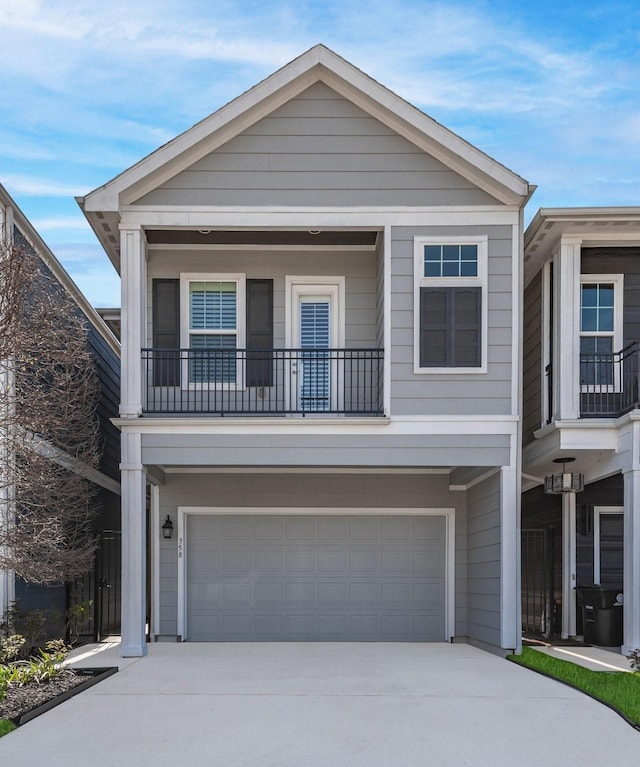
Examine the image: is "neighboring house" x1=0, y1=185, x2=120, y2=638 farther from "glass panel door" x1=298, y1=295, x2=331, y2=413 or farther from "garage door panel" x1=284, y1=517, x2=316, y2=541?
"glass panel door" x1=298, y1=295, x2=331, y2=413

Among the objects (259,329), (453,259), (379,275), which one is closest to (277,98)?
(379,275)

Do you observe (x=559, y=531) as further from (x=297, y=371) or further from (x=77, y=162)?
(x=77, y=162)

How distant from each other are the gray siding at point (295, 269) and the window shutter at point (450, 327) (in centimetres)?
169

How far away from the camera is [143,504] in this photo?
36.8ft

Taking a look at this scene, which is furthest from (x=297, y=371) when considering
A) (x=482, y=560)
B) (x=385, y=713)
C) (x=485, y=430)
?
(x=385, y=713)

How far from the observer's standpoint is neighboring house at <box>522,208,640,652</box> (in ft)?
37.5

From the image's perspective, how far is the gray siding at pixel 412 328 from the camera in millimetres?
11438

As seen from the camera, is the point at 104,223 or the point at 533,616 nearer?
the point at 104,223

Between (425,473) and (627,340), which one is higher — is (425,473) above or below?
below

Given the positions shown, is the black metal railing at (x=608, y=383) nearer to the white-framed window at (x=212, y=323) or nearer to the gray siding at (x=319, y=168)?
the gray siding at (x=319, y=168)

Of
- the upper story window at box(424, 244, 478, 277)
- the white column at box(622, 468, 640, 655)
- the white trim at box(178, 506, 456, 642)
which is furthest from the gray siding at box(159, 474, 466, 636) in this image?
the upper story window at box(424, 244, 478, 277)

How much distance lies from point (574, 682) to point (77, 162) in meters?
19.4

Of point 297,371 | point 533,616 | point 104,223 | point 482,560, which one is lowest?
point 533,616

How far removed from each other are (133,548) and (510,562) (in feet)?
15.3
